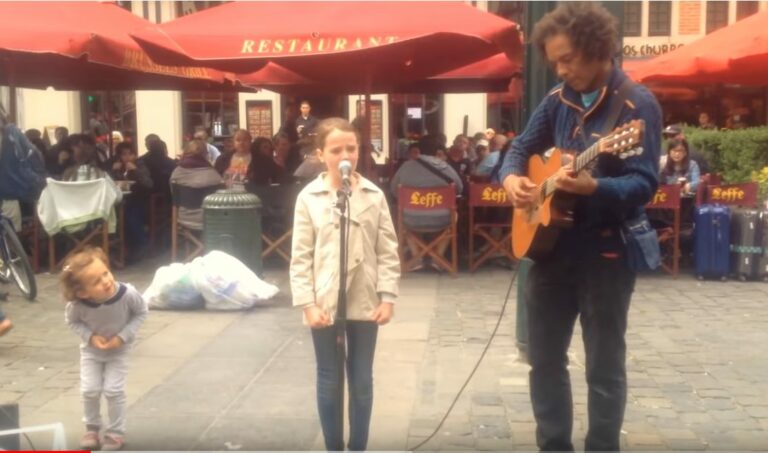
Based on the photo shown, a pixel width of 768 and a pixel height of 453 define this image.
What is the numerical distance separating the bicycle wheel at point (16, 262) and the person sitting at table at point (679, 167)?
252 inches

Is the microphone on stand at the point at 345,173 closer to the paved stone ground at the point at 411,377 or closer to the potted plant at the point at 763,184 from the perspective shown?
Result: the paved stone ground at the point at 411,377

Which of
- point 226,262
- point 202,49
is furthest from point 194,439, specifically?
point 202,49

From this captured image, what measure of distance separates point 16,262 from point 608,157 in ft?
22.6

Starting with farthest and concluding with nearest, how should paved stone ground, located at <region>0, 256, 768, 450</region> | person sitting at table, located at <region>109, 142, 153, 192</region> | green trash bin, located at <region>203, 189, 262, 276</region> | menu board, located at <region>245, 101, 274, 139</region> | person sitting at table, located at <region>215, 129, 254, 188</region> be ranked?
menu board, located at <region>245, 101, 274, 139</region> < person sitting at table, located at <region>109, 142, 153, 192</region> < person sitting at table, located at <region>215, 129, 254, 188</region> < green trash bin, located at <region>203, 189, 262, 276</region> < paved stone ground, located at <region>0, 256, 768, 450</region>

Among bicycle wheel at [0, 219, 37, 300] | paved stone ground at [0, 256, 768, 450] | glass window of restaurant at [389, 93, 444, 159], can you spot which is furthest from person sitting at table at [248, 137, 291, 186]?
glass window of restaurant at [389, 93, 444, 159]

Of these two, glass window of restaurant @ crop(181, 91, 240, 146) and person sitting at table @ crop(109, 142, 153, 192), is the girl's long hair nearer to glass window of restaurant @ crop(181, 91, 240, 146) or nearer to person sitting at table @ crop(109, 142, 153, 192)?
person sitting at table @ crop(109, 142, 153, 192)

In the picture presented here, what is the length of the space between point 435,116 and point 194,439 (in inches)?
→ 859

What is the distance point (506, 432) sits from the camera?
532cm

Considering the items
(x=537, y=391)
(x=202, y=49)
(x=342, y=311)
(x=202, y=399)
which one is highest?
(x=202, y=49)

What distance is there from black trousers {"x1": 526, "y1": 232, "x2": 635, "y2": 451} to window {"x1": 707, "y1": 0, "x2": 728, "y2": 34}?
23.9 m

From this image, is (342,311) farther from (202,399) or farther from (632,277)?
(202,399)

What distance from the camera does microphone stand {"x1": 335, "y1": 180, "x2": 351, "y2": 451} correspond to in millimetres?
4352

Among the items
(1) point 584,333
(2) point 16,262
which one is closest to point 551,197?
(1) point 584,333

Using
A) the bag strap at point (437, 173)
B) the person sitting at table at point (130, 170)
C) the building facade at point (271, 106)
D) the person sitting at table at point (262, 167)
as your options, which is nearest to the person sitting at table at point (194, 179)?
the person sitting at table at point (262, 167)
